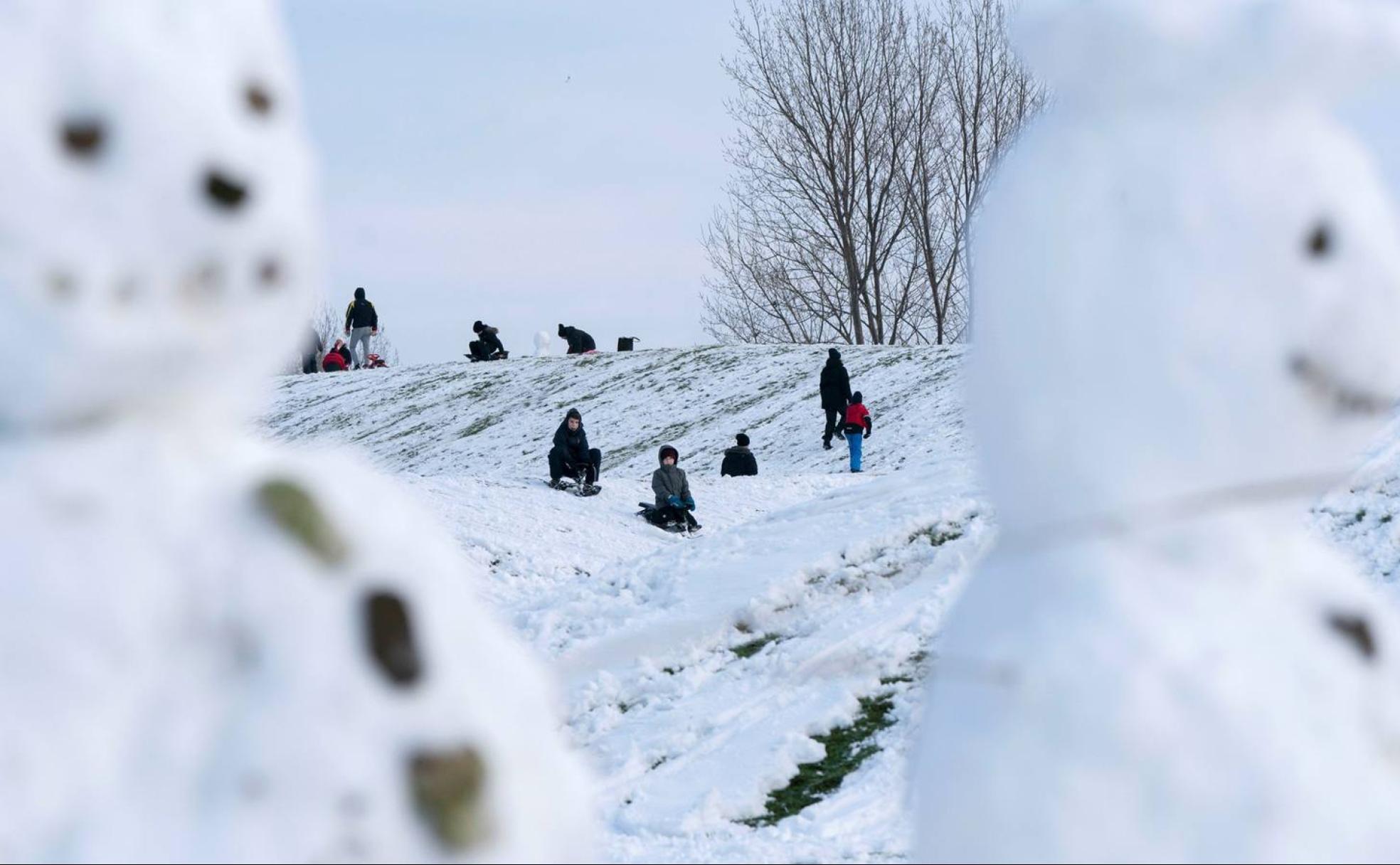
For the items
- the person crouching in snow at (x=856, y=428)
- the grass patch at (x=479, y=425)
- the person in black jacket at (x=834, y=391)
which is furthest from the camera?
the grass patch at (x=479, y=425)

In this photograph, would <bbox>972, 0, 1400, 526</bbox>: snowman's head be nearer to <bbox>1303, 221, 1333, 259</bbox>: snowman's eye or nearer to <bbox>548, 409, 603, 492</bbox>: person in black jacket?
<bbox>1303, 221, 1333, 259</bbox>: snowman's eye

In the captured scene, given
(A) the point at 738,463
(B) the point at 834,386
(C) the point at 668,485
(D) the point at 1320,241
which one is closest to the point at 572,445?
(C) the point at 668,485

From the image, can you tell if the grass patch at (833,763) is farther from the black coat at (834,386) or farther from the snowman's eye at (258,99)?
the black coat at (834,386)

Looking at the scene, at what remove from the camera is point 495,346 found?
90.8 feet

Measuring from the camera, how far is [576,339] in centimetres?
2781

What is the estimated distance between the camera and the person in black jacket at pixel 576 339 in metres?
27.8

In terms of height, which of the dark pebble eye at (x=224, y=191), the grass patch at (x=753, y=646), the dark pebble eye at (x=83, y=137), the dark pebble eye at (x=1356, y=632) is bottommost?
the grass patch at (x=753, y=646)

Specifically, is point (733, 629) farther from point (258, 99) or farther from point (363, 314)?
point (363, 314)

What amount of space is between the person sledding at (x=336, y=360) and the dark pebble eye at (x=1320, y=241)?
90.9ft

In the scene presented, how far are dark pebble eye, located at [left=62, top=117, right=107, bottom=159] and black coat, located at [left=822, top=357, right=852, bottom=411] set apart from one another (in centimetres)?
1687

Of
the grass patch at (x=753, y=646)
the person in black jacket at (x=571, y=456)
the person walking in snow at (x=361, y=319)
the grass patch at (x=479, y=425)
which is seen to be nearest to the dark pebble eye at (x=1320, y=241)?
the grass patch at (x=753, y=646)

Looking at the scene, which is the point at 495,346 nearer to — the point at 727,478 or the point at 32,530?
the point at 727,478

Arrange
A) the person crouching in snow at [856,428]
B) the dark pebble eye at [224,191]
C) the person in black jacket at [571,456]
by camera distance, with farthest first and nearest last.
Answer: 1. the person crouching in snow at [856,428]
2. the person in black jacket at [571,456]
3. the dark pebble eye at [224,191]

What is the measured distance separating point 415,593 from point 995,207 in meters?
1.02
